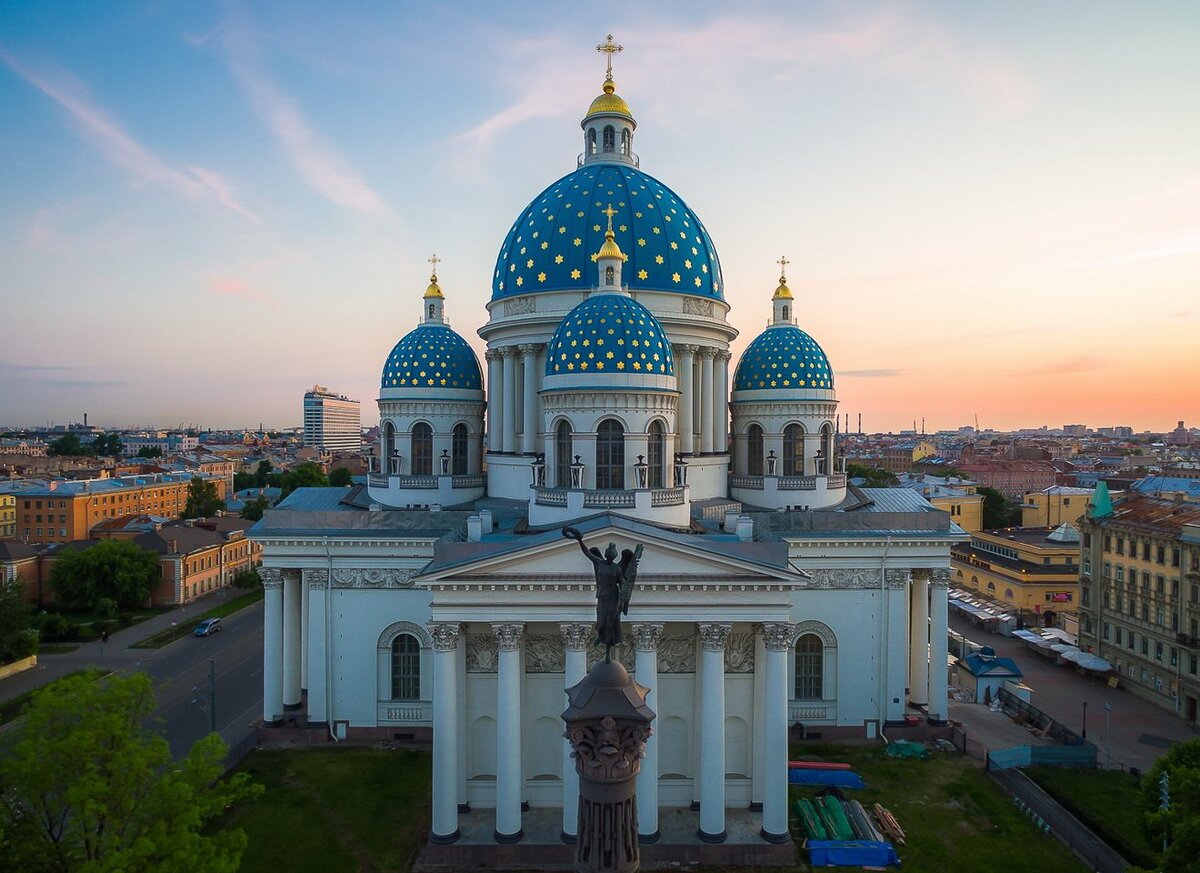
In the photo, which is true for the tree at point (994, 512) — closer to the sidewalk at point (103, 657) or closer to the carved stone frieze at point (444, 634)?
the carved stone frieze at point (444, 634)

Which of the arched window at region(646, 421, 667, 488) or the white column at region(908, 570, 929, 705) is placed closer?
the arched window at region(646, 421, 667, 488)

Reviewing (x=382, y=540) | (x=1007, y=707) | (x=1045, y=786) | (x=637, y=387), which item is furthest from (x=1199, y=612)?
(x=382, y=540)

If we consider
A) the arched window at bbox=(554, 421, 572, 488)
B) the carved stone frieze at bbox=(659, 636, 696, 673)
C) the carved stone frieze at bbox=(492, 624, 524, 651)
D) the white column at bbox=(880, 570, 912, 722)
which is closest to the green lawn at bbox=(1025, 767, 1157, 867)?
the white column at bbox=(880, 570, 912, 722)

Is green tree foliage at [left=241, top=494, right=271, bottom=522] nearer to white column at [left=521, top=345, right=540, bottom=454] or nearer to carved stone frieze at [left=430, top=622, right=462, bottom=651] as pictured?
white column at [left=521, top=345, right=540, bottom=454]

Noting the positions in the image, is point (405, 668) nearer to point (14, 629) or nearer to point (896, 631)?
point (896, 631)

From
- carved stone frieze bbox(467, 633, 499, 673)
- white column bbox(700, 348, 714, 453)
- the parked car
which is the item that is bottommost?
the parked car

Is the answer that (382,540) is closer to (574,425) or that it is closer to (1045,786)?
(574,425)

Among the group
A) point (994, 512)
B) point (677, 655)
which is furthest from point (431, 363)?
point (994, 512)
